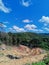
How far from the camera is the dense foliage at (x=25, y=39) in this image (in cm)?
1920

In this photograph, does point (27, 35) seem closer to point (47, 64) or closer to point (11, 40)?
point (11, 40)

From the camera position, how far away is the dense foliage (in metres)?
19.2

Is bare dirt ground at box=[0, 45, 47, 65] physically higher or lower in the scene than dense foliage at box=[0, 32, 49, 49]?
lower

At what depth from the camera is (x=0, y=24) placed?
19031mm

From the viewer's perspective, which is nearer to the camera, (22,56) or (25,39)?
(22,56)

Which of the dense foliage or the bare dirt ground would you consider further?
the dense foliage

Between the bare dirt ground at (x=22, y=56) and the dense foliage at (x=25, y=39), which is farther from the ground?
the dense foliage at (x=25, y=39)

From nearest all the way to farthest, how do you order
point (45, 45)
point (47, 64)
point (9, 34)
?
point (47, 64) → point (45, 45) → point (9, 34)

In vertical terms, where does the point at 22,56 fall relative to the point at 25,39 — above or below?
below

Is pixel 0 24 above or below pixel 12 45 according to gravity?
above

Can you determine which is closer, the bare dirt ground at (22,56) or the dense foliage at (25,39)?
the bare dirt ground at (22,56)

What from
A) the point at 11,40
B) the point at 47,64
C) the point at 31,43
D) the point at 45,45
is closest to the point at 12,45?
the point at 11,40

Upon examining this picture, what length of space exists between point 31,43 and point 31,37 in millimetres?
1109

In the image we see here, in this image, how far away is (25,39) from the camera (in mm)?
19859
